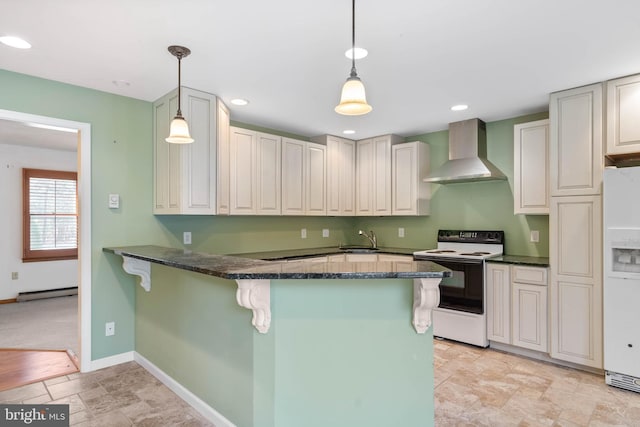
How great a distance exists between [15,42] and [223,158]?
1597 mm

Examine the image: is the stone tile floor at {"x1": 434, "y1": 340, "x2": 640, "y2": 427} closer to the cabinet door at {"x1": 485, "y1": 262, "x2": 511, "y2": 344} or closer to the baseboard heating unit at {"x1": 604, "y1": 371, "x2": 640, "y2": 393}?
the baseboard heating unit at {"x1": 604, "y1": 371, "x2": 640, "y2": 393}

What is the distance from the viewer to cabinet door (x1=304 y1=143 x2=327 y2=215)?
4355 mm

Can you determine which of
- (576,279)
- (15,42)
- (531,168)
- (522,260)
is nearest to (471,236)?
(522,260)

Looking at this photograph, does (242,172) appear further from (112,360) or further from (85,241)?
(112,360)

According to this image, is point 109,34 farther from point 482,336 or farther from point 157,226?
point 482,336

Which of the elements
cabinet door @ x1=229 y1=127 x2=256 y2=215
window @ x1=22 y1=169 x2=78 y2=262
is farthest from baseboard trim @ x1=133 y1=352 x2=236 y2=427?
window @ x1=22 y1=169 x2=78 y2=262

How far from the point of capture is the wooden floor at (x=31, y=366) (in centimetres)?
280

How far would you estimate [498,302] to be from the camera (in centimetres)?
344

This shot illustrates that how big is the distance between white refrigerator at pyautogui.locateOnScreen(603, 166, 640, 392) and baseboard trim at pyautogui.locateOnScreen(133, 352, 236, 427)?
2783 millimetres

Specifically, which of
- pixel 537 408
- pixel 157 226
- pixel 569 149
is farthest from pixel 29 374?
pixel 569 149

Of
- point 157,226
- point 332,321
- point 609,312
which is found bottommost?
point 609,312

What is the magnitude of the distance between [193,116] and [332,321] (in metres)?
2.13

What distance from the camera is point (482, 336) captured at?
11.4 ft

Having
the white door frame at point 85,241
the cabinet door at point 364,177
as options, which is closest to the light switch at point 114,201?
the white door frame at point 85,241
